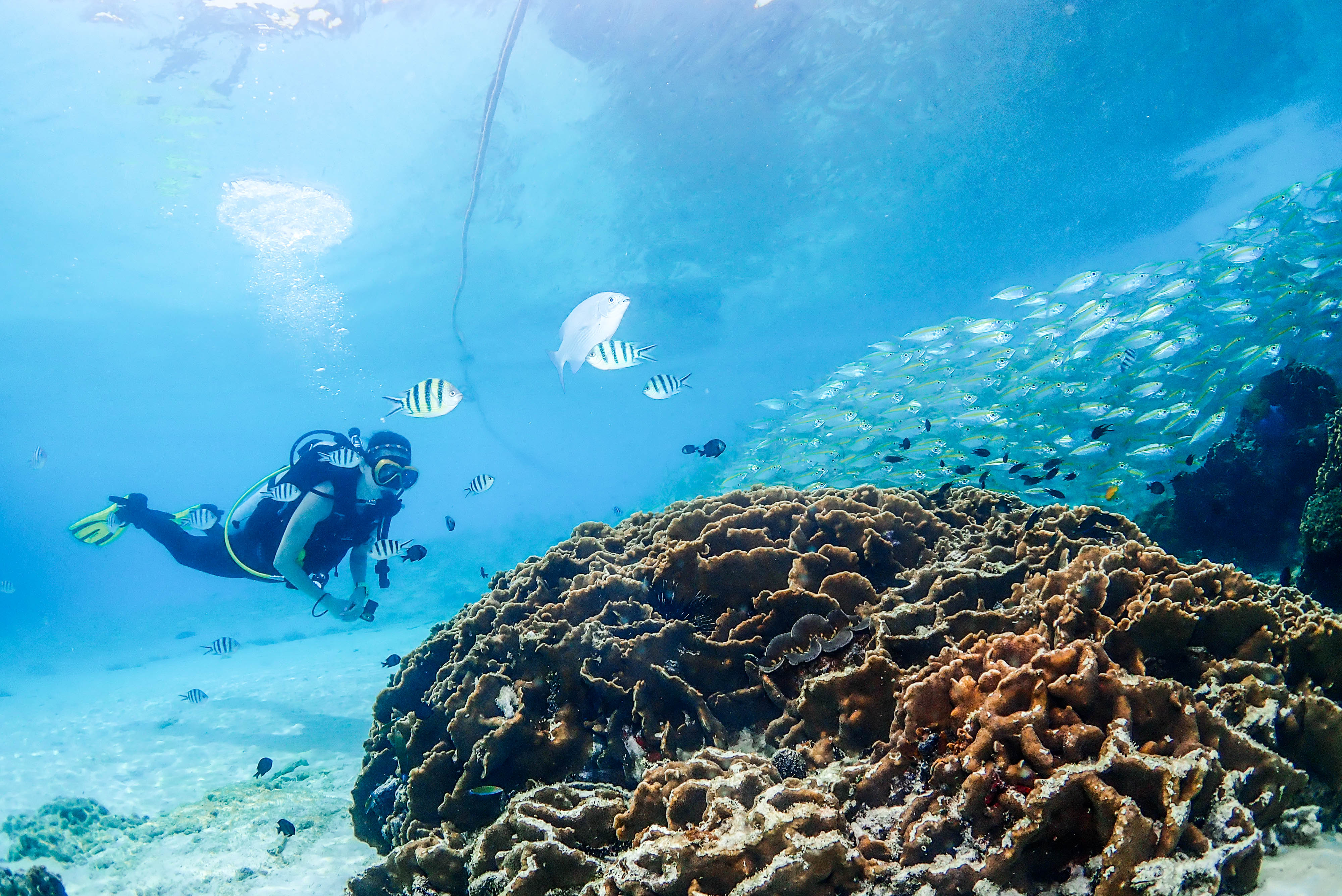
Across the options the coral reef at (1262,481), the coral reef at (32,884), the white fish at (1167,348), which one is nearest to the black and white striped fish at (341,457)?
the coral reef at (32,884)

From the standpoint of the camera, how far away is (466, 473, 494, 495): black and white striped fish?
29.9 feet

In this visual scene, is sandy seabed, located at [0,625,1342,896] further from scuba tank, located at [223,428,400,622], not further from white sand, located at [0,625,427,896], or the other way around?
scuba tank, located at [223,428,400,622]

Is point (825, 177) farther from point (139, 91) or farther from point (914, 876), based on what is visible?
point (914, 876)

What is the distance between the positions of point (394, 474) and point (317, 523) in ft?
3.37

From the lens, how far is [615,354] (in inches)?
241

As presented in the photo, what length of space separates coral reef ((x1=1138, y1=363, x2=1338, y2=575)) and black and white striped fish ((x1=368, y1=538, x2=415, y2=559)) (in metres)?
12.3

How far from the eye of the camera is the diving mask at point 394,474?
5660mm

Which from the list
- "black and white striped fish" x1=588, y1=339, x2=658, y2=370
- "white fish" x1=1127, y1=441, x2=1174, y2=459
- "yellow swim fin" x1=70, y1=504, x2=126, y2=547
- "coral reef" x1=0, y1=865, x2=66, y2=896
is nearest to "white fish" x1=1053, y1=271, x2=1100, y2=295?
"white fish" x1=1127, y1=441, x2=1174, y2=459

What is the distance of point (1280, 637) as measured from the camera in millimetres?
2678

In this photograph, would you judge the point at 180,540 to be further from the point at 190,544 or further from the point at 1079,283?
the point at 1079,283

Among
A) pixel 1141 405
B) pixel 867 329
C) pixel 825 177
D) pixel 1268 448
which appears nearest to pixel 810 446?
pixel 1141 405

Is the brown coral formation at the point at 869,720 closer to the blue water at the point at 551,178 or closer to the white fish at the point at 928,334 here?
the white fish at the point at 928,334

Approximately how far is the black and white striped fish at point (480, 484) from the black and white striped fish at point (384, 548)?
2168 millimetres

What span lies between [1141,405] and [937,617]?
530 inches
